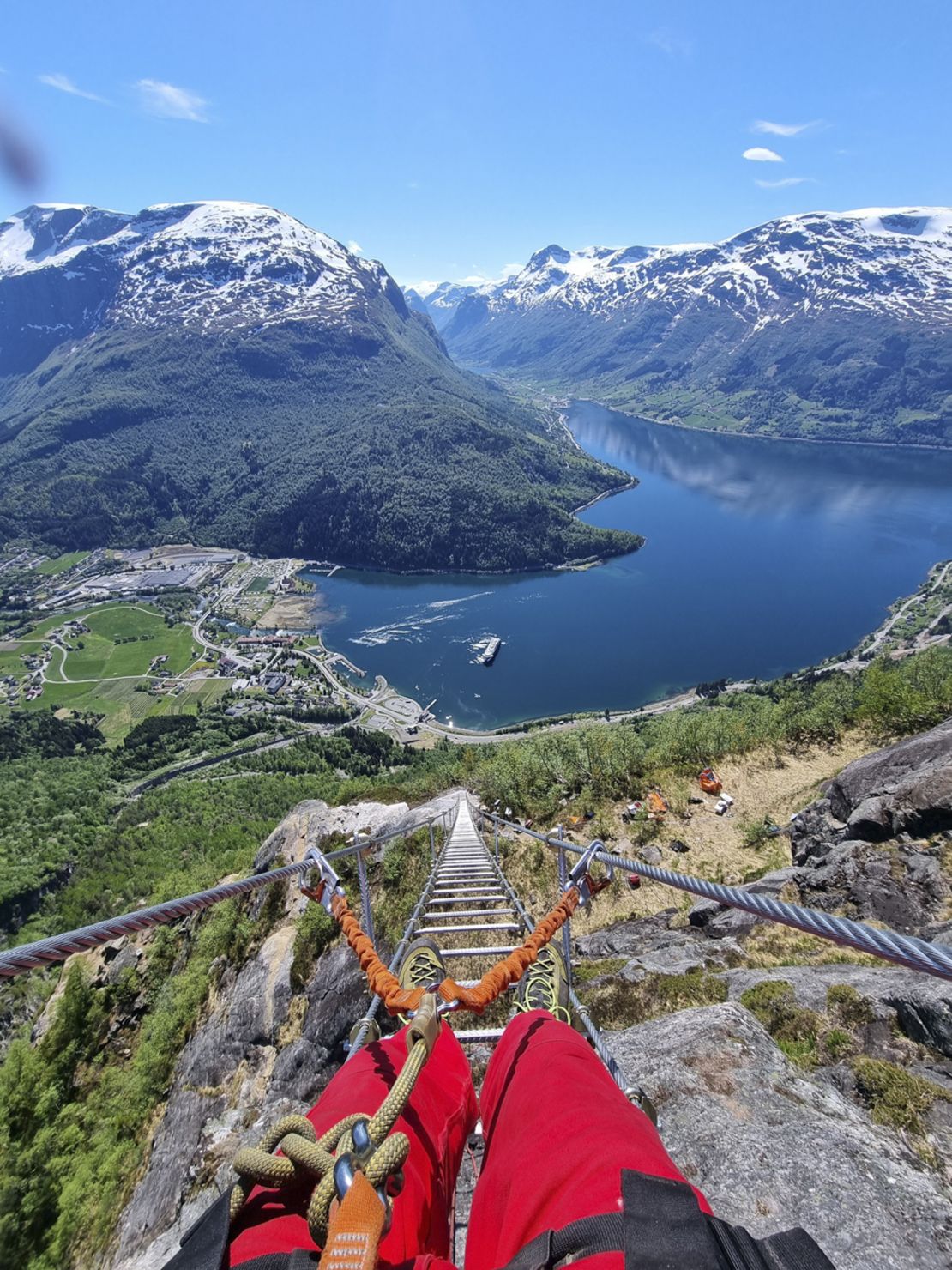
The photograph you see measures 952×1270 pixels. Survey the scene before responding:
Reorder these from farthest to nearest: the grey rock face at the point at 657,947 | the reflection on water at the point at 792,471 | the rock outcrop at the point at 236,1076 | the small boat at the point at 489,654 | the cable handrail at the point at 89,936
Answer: the reflection on water at the point at 792,471 → the small boat at the point at 489,654 → the grey rock face at the point at 657,947 → the rock outcrop at the point at 236,1076 → the cable handrail at the point at 89,936

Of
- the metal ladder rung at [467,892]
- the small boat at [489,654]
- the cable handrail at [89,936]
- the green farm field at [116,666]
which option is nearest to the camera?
the cable handrail at [89,936]

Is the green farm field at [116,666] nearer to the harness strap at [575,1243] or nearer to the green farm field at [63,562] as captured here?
the green farm field at [63,562]

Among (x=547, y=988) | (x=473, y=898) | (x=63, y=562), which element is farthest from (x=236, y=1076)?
(x=63, y=562)

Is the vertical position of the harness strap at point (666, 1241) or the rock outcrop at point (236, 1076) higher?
the harness strap at point (666, 1241)

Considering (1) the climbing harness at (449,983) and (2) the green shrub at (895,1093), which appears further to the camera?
(2) the green shrub at (895,1093)

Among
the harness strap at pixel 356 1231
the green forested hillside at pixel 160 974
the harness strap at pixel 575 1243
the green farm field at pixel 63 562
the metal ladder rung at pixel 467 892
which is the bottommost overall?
the green farm field at pixel 63 562

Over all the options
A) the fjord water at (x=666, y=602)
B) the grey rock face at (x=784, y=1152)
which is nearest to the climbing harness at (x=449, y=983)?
the grey rock face at (x=784, y=1152)

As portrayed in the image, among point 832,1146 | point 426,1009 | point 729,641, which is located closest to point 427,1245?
point 426,1009

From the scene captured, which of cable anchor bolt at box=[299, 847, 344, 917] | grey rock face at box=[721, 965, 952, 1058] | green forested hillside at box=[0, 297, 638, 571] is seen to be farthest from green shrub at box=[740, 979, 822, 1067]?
green forested hillside at box=[0, 297, 638, 571]

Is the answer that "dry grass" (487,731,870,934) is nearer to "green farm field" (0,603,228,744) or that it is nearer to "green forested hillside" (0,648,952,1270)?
"green forested hillside" (0,648,952,1270)
